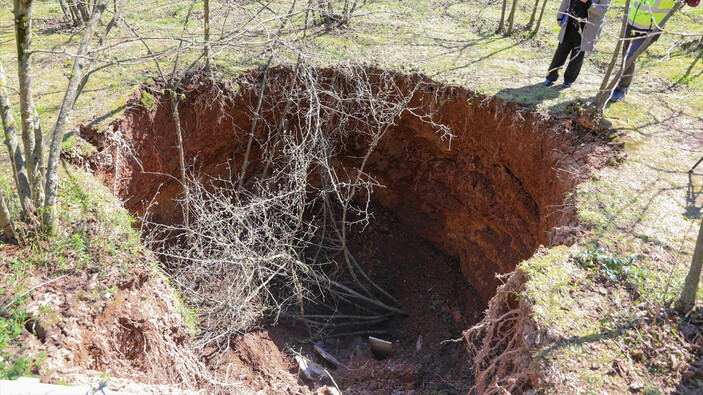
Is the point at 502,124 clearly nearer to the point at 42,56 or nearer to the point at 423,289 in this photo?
the point at 423,289

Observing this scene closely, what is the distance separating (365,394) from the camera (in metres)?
5.89

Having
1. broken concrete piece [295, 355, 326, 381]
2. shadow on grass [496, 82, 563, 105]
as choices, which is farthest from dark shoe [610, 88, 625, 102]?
broken concrete piece [295, 355, 326, 381]

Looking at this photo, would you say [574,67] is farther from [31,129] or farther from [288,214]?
[31,129]

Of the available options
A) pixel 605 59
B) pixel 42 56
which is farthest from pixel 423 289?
pixel 42 56

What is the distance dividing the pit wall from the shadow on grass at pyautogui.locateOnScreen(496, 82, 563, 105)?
21 centimetres

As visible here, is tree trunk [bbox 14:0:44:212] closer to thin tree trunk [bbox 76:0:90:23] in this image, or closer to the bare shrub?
the bare shrub

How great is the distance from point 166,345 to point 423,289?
484 cm

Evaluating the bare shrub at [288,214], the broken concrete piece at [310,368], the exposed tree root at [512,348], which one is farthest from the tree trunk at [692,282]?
the broken concrete piece at [310,368]

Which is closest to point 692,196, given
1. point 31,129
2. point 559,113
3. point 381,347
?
point 559,113

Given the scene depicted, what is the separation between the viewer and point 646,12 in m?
5.64

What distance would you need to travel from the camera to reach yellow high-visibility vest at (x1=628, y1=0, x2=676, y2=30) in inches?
215

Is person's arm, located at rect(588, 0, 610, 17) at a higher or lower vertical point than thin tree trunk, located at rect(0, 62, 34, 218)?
higher

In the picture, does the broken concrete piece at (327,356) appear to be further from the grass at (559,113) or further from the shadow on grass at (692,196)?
the shadow on grass at (692,196)

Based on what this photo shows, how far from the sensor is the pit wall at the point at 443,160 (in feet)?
19.4
